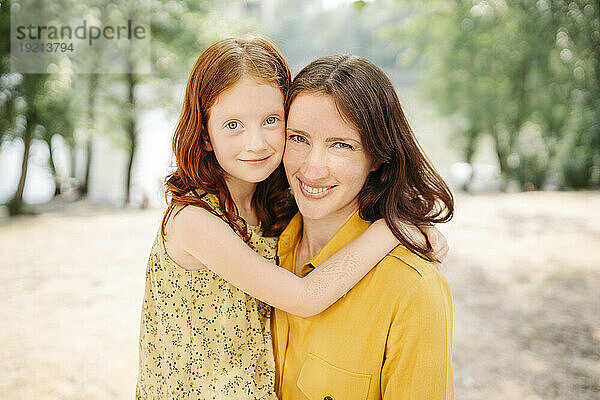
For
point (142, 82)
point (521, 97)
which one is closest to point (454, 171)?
point (521, 97)

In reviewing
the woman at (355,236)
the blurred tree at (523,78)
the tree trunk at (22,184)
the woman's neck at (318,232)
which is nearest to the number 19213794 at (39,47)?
the tree trunk at (22,184)

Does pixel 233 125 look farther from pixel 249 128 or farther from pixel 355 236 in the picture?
pixel 355 236

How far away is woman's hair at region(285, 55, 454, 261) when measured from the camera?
1654 mm

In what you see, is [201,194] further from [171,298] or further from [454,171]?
[454,171]

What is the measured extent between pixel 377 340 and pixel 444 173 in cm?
1389

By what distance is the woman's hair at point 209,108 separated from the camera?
1759mm

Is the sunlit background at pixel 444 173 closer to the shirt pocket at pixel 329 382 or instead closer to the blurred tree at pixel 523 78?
the blurred tree at pixel 523 78

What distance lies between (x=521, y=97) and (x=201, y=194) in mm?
12594

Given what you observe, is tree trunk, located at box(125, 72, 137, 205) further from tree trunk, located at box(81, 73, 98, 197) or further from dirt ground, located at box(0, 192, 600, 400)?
dirt ground, located at box(0, 192, 600, 400)

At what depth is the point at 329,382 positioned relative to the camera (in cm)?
166

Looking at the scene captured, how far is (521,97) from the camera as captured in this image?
1275cm

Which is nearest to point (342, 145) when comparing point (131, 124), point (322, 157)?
point (322, 157)

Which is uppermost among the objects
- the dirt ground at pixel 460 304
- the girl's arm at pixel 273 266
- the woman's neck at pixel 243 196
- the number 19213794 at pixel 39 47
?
the number 19213794 at pixel 39 47

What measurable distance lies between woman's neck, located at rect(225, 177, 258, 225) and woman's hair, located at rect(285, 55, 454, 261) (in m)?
0.37
